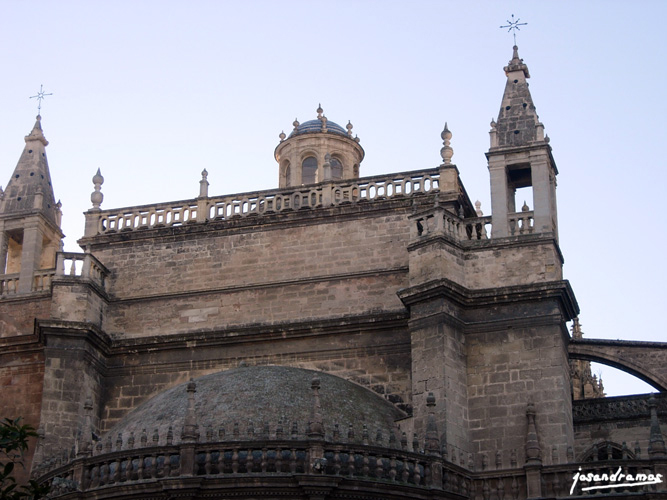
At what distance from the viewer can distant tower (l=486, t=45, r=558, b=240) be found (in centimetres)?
2494

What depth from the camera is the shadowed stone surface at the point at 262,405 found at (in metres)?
21.4

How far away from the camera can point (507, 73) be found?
2731cm

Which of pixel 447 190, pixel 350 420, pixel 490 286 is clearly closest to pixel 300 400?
pixel 350 420

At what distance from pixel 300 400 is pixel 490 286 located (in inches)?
188

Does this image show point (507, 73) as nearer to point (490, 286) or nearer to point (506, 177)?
point (506, 177)

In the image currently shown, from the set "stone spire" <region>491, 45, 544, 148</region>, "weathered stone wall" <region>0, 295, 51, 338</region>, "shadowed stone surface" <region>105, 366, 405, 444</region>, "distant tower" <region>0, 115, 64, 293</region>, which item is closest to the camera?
"shadowed stone surface" <region>105, 366, 405, 444</region>

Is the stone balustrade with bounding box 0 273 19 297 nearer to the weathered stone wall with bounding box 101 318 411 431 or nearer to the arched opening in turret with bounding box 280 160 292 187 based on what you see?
the weathered stone wall with bounding box 101 318 411 431

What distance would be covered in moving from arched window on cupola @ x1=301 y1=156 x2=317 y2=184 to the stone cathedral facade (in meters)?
5.29

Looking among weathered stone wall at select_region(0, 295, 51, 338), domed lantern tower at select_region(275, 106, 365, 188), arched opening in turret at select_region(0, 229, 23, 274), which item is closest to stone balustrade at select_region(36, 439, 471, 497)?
weathered stone wall at select_region(0, 295, 51, 338)

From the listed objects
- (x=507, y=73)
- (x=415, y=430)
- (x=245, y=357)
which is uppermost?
(x=507, y=73)

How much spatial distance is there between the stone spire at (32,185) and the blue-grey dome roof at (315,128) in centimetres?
705

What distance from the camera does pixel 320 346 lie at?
2567 cm

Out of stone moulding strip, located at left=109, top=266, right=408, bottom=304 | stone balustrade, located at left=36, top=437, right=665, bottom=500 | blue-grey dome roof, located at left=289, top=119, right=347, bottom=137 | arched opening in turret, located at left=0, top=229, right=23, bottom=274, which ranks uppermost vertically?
blue-grey dome roof, located at left=289, top=119, right=347, bottom=137

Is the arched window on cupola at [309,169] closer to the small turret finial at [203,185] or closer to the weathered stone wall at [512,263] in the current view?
the small turret finial at [203,185]
